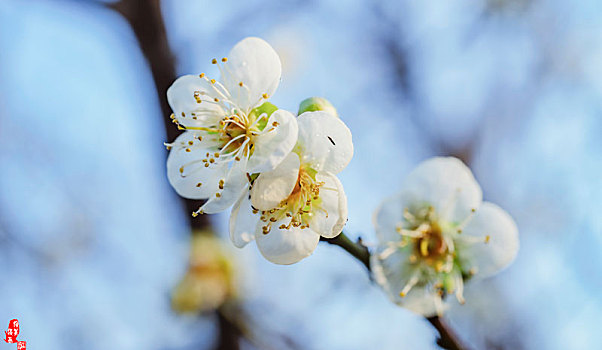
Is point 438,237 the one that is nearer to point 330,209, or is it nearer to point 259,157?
point 330,209

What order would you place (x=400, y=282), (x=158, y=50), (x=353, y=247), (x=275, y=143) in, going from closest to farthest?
(x=275, y=143) < (x=353, y=247) < (x=400, y=282) < (x=158, y=50)

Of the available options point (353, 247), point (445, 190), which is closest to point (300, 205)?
point (353, 247)

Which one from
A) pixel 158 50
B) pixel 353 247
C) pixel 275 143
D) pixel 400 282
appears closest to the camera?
pixel 275 143

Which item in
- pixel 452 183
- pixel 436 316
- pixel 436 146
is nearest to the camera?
pixel 436 316

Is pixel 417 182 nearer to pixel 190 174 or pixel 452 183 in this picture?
pixel 452 183

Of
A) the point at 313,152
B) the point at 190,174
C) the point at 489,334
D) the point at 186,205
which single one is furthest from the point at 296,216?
the point at 489,334

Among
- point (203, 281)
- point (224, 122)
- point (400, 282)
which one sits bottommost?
point (203, 281)
